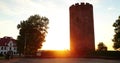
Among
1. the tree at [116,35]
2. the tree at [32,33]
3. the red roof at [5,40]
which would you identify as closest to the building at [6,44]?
the red roof at [5,40]

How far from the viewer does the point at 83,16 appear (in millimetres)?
46125

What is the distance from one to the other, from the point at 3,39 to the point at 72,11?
67367 millimetres

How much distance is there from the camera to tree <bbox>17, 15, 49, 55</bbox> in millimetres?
58875

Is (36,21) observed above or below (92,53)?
above

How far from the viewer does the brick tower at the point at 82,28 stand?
45.6 m

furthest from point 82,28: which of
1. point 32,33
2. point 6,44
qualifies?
point 6,44

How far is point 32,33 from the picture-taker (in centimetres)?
5969

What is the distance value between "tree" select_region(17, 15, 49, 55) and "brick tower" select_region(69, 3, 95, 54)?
14473mm

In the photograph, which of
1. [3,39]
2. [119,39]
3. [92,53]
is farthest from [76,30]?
[3,39]

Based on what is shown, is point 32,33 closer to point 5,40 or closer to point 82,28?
point 82,28

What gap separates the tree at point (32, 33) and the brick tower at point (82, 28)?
1447 centimetres

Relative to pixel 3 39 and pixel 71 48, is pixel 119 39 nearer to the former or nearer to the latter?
pixel 71 48

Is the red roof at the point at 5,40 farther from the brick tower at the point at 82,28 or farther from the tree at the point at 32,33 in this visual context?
the brick tower at the point at 82,28

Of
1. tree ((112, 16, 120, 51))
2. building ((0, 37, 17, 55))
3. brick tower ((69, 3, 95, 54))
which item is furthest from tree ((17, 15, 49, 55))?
building ((0, 37, 17, 55))
